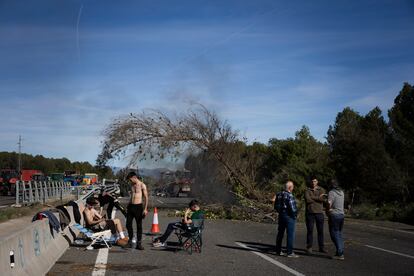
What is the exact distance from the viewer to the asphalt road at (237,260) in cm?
948

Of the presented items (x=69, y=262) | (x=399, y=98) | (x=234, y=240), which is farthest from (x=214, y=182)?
(x=399, y=98)

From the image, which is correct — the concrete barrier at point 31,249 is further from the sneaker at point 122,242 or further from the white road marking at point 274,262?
the white road marking at point 274,262

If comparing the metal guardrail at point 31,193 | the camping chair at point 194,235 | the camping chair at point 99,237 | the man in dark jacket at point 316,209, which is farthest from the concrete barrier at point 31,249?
the metal guardrail at point 31,193

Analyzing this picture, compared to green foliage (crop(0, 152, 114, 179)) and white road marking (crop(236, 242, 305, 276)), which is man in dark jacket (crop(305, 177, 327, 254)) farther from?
green foliage (crop(0, 152, 114, 179))

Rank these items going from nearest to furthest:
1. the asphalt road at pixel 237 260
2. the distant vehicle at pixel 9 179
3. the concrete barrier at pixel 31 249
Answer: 1. the concrete barrier at pixel 31 249
2. the asphalt road at pixel 237 260
3. the distant vehicle at pixel 9 179

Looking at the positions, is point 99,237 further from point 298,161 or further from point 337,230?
point 298,161

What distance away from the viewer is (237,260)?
10.8m

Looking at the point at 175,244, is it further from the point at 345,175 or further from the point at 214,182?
the point at 345,175

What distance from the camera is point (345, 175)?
41.3 m

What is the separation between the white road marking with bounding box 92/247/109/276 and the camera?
9258 millimetres

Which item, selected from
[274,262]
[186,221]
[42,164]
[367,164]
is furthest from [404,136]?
[42,164]

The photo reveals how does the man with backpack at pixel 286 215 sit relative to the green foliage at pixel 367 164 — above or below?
below

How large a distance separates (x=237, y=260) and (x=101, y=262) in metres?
2.77

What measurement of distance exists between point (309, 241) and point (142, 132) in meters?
14.9
